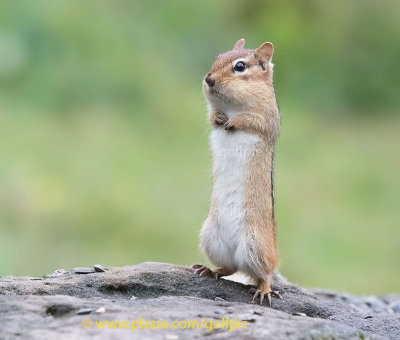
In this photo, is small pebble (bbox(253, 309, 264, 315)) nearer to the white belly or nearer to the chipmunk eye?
the white belly

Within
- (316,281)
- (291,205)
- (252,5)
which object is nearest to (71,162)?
(291,205)

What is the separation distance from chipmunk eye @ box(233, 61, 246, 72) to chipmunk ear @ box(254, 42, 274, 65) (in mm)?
163

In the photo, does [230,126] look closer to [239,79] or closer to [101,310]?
[239,79]

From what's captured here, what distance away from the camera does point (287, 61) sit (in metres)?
14.4

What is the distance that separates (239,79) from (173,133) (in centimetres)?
698

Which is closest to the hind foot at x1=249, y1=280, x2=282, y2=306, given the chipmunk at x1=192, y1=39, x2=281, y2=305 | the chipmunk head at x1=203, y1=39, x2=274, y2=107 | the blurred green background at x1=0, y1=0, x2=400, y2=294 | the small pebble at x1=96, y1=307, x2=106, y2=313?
the chipmunk at x1=192, y1=39, x2=281, y2=305

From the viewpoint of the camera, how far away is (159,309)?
4586 mm

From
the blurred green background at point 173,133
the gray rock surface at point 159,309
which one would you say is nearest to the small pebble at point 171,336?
the gray rock surface at point 159,309

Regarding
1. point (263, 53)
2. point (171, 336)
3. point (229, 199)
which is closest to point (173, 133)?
point (263, 53)

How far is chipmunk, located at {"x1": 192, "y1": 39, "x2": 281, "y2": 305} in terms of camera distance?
5469 mm

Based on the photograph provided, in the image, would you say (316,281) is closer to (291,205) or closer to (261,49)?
(291,205)

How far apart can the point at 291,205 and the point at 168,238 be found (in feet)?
6.14

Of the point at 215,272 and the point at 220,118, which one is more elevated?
the point at 220,118

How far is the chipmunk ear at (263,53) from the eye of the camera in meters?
5.89
